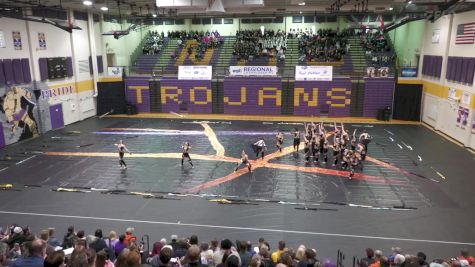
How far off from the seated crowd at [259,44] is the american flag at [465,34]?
15128 mm

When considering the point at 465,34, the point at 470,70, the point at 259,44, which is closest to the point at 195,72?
the point at 259,44

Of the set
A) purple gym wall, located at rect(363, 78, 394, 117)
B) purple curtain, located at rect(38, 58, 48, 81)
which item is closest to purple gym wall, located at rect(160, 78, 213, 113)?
purple curtain, located at rect(38, 58, 48, 81)

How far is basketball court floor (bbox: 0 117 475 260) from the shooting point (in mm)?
11977

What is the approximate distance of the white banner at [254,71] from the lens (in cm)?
3027

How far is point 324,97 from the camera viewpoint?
30078 millimetres

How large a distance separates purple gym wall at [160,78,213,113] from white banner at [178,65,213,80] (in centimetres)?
33

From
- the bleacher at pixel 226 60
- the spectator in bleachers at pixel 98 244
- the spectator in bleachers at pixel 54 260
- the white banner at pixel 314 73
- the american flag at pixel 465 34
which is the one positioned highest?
the american flag at pixel 465 34

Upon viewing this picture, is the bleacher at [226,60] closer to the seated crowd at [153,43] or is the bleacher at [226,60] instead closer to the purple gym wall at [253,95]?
the seated crowd at [153,43]

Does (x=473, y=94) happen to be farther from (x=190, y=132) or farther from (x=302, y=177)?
(x=190, y=132)

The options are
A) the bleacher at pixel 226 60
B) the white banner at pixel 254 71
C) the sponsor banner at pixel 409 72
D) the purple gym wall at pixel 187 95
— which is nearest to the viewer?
the sponsor banner at pixel 409 72

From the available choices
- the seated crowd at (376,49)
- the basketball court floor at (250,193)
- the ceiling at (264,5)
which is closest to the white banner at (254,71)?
the ceiling at (264,5)

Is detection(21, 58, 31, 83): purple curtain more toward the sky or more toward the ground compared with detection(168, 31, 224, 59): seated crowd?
more toward the ground

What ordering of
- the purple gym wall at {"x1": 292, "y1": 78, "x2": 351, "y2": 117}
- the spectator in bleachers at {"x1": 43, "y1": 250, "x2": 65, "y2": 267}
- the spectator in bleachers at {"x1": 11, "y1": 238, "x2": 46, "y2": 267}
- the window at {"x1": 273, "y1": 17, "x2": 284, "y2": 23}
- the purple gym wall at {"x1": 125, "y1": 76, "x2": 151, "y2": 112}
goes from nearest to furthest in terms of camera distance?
the spectator in bleachers at {"x1": 43, "y1": 250, "x2": 65, "y2": 267}
the spectator in bleachers at {"x1": 11, "y1": 238, "x2": 46, "y2": 267}
the purple gym wall at {"x1": 292, "y1": 78, "x2": 351, "y2": 117}
the purple gym wall at {"x1": 125, "y1": 76, "x2": 151, "y2": 112}
the window at {"x1": 273, "y1": 17, "x2": 284, "y2": 23}

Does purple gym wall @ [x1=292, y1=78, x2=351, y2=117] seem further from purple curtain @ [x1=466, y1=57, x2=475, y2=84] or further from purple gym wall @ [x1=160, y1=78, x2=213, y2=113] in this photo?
purple curtain @ [x1=466, y1=57, x2=475, y2=84]
